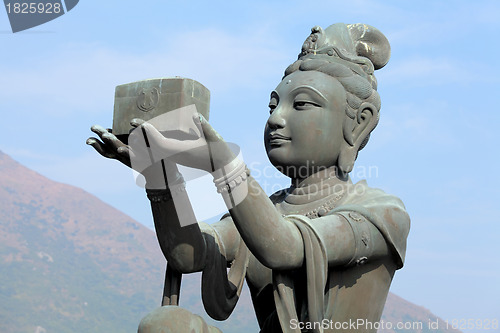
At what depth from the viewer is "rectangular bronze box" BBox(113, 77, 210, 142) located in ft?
16.9

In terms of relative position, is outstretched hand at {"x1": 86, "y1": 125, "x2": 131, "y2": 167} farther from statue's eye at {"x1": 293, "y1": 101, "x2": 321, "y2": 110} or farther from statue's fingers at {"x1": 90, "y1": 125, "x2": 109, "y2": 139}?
statue's eye at {"x1": 293, "y1": 101, "x2": 321, "y2": 110}

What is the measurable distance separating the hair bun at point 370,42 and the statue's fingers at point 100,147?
82.1 inches

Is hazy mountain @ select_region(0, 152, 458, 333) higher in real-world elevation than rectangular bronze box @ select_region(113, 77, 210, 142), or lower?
lower

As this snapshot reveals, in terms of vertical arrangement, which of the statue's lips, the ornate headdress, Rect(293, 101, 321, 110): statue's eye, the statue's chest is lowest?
the statue's chest

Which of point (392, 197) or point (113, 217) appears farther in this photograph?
point (113, 217)

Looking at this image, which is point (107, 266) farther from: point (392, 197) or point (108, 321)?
point (392, 197)

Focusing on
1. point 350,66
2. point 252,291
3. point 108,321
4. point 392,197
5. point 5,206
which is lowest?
point 108,321

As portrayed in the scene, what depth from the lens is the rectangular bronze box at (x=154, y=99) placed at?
515cm

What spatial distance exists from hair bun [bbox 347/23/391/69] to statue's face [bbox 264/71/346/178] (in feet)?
1.88

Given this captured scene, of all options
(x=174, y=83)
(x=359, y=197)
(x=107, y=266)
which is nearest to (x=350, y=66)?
(x=359, y=197)

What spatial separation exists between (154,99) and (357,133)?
59.5 inches

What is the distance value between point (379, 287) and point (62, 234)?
95.7 meters

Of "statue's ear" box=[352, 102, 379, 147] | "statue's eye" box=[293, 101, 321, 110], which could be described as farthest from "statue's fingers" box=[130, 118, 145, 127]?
"statue's ear" box=[352, 102, 379, 147]

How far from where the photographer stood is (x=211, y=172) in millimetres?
→ 4934
